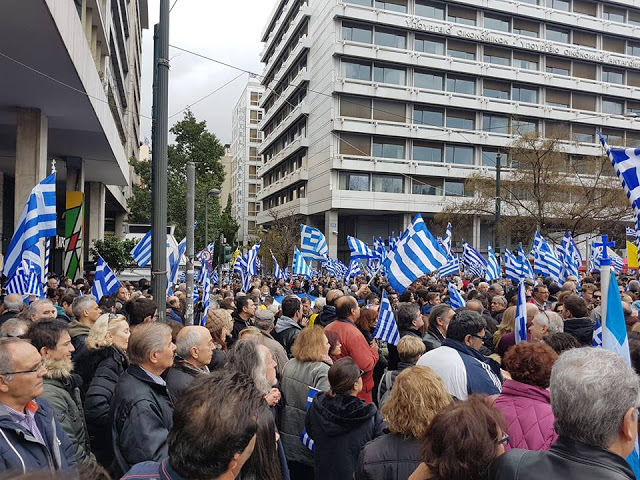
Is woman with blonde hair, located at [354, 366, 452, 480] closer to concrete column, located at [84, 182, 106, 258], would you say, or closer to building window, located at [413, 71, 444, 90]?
concrete column, located at [84, 182, 106, 258]

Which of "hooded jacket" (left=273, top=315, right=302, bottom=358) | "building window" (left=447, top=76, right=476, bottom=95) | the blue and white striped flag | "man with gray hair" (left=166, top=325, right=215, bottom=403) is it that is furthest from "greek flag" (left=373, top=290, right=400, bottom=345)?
"building window" (left=447, top=76, right=476, bottom=95)

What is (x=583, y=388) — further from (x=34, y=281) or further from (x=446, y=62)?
(x=446, y=62)

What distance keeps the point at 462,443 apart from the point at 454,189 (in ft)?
145

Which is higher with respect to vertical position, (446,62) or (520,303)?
(446,62)

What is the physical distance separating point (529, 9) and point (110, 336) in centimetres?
5055

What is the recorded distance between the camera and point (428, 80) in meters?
44.2

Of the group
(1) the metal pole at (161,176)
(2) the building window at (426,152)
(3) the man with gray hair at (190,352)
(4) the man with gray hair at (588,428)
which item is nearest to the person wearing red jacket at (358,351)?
(3) the man with gray hair at (190,352)

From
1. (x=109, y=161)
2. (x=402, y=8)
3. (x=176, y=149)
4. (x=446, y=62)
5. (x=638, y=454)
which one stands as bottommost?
(x=638, y=454)

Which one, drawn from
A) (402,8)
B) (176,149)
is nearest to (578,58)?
(402,8)

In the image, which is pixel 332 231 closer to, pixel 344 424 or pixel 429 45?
pixel 429 45

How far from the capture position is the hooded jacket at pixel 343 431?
350 cm

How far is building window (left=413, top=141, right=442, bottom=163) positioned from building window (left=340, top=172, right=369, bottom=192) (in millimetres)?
4641

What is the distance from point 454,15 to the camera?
45062mm

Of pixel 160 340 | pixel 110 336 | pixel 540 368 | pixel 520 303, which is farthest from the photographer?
pixel 520 303
